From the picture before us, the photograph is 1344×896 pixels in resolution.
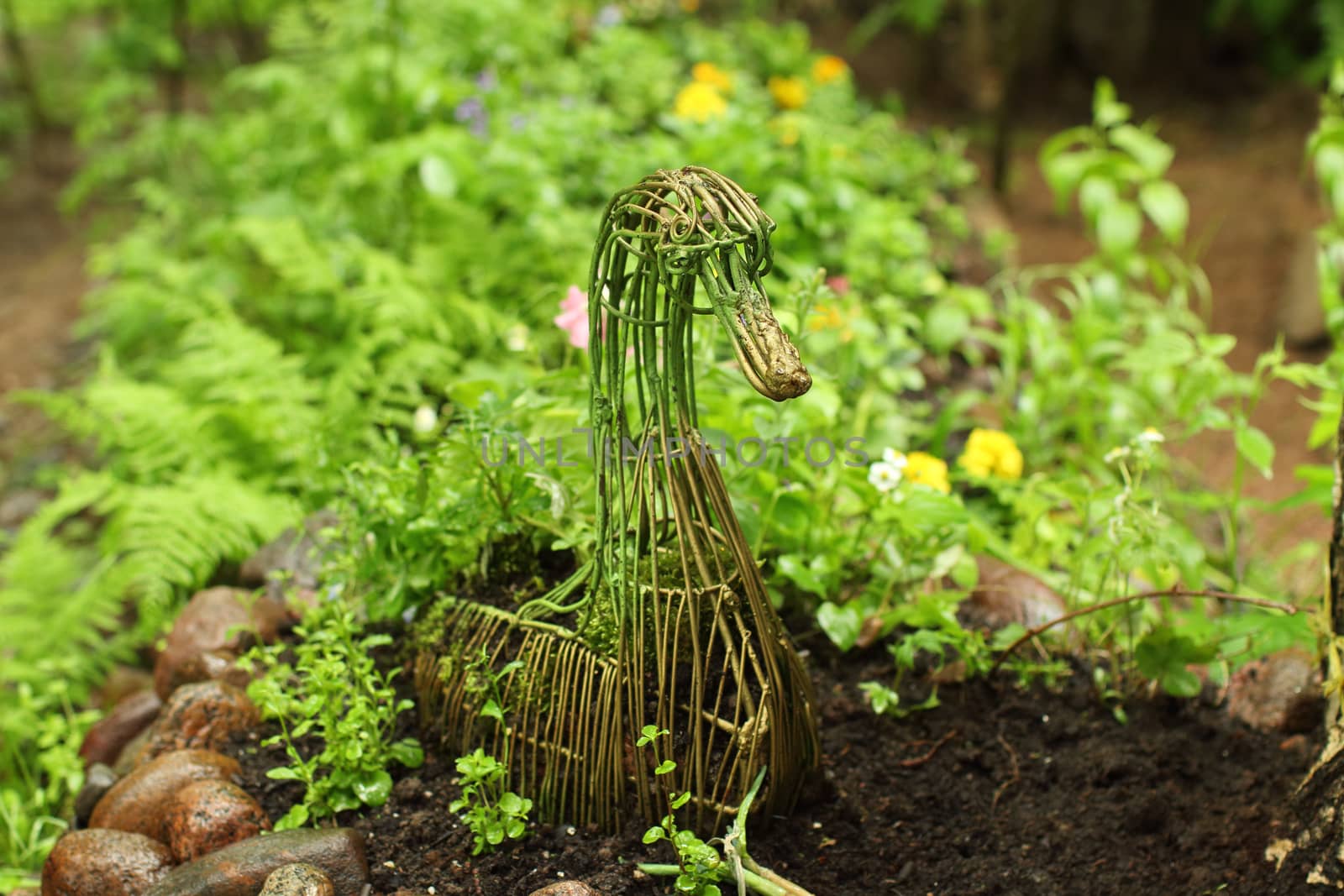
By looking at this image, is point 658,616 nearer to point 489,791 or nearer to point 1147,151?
point 489,791

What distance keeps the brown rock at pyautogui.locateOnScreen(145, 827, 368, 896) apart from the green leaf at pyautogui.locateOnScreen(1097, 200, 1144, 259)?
10.3ft

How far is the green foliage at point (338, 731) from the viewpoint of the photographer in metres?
2.02

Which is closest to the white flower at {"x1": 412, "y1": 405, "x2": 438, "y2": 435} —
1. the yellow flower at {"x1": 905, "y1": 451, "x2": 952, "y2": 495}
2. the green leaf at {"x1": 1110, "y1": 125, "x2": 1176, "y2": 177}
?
the yellow flower at {"x1": 905, "y1": 451, "x2": 952, "y2": 495}

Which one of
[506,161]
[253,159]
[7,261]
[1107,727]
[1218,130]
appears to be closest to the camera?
[1107,727]

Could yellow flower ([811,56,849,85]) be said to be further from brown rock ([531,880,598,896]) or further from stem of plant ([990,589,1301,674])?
brown rock ([531,880,598,896])

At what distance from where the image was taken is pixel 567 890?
1.75 metres

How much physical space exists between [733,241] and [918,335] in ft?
8.74

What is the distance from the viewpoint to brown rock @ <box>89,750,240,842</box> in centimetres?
210

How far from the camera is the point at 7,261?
686 cm

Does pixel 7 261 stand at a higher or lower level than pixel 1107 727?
higher

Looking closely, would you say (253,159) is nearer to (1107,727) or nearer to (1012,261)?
(1012,261)

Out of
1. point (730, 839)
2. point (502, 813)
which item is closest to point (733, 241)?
point (730, 839)

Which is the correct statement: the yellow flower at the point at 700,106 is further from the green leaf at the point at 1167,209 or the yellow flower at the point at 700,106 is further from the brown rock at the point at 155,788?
the brown rock at the point at 155,788

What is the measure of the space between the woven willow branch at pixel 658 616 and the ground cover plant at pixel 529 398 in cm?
5
